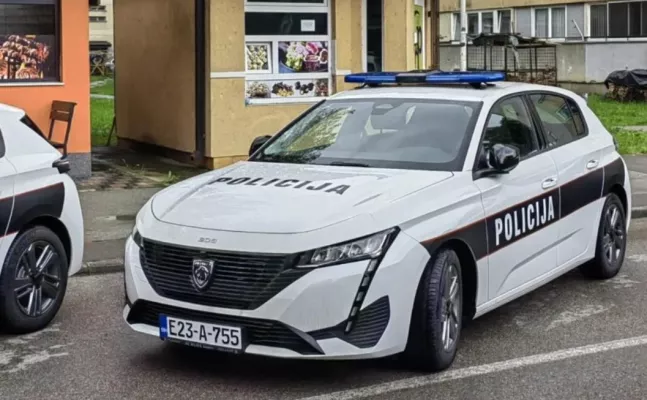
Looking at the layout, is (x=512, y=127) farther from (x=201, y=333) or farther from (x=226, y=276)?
(x=201, y=333)

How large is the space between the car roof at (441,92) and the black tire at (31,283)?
2.24 metres

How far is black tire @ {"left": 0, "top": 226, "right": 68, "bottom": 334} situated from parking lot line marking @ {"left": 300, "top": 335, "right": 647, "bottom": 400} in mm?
2245

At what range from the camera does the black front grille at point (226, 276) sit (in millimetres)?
5113

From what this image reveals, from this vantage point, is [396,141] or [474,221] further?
[396,141]

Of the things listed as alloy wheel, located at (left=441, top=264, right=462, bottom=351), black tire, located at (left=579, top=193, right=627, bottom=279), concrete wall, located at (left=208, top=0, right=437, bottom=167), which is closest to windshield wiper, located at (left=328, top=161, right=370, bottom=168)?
alloy wheel, located at (left=441, top=264, right=462, bottom=351)

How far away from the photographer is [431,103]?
22.0 feet

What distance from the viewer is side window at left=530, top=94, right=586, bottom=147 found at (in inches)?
288

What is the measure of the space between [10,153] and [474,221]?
302 centimetres

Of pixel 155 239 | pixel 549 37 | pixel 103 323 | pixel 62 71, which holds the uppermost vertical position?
pixel 549 37

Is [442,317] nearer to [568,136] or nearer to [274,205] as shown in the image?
[274,205]

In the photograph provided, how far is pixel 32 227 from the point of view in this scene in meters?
6.65

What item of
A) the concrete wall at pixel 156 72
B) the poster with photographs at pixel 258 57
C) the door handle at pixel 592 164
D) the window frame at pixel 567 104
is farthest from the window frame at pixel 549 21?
the door handle at pixel 592 164

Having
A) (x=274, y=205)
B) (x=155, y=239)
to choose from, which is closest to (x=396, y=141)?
(x=274, y=205)

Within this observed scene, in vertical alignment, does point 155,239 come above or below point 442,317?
above
